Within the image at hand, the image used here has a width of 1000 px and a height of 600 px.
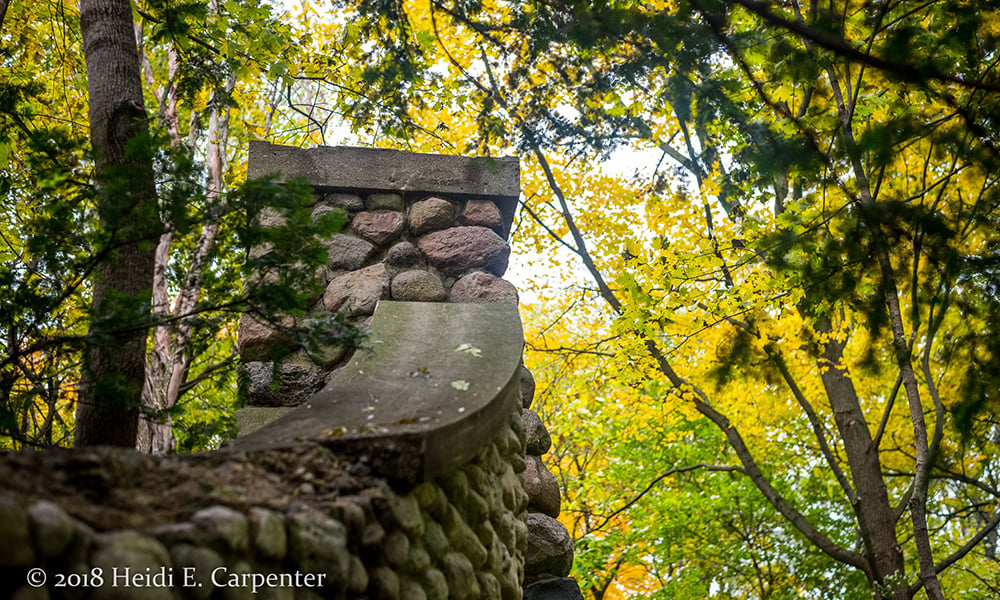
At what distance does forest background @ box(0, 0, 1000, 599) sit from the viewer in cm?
198

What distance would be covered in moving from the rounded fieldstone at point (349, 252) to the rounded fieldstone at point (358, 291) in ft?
0.17

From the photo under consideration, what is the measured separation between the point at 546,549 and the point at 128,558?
6.84 ft

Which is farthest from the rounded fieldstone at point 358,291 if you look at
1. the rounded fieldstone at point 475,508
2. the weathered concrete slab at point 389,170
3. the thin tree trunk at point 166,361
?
the thin tree trunk at point 166,361

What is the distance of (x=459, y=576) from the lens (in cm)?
182

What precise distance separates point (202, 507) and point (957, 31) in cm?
308

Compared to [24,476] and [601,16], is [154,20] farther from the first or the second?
[24,476]

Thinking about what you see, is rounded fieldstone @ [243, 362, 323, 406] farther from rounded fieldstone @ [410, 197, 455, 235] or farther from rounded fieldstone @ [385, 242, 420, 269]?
rounded fieldstone @ [410, 197, 455, 235]

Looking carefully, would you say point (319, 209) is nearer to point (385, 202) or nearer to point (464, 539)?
point (385, 202)

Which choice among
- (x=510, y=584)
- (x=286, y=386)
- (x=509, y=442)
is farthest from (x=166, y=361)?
(x=510, y=584)

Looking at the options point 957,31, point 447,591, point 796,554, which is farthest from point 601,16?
point 796,554

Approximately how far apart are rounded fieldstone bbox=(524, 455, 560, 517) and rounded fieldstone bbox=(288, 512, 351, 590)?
5.37 feet

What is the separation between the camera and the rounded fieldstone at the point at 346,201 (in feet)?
10.7

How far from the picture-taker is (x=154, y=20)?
3.02m

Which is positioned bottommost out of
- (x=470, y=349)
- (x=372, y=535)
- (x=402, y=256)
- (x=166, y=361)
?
(x=372, y=535)
